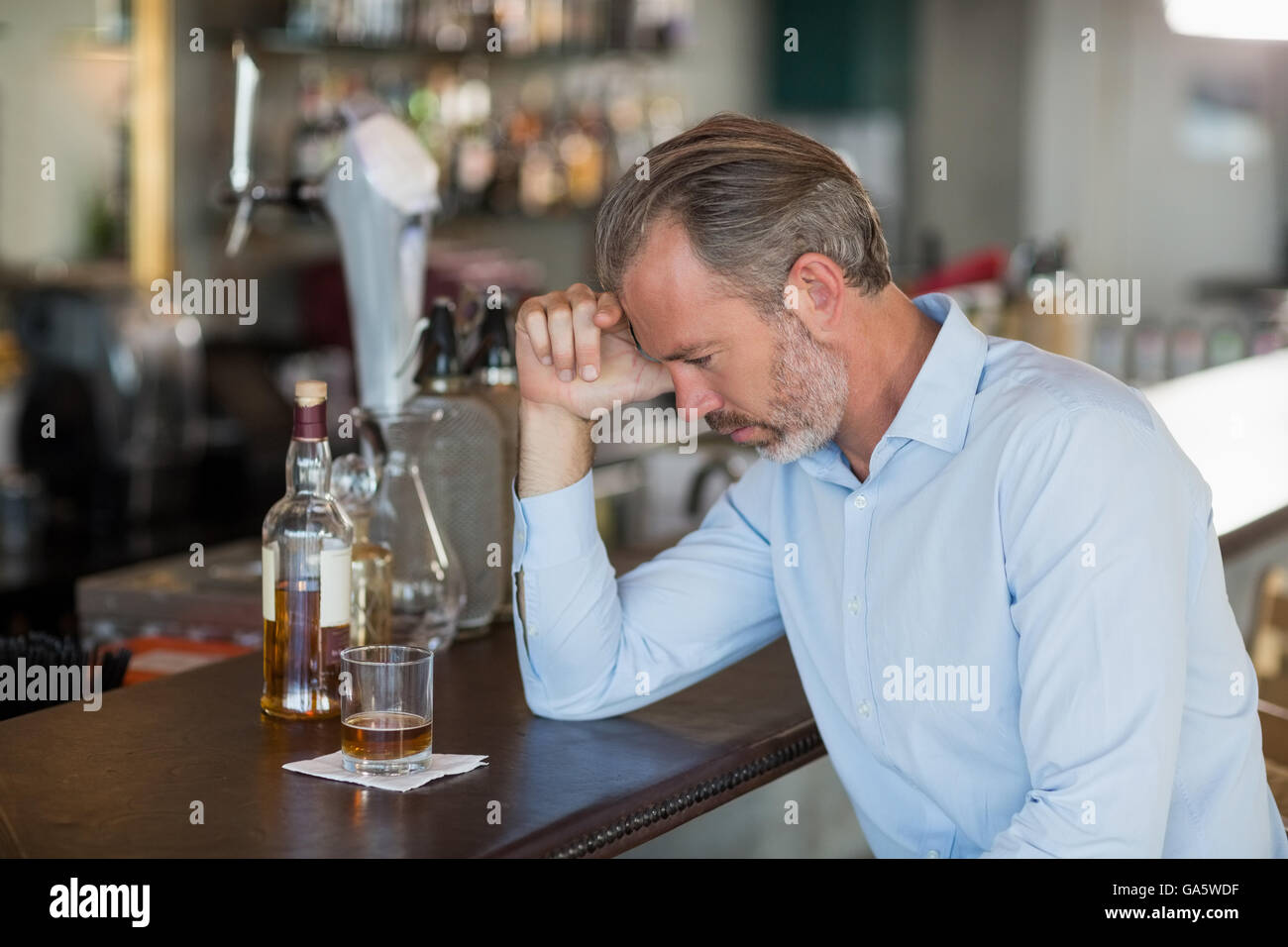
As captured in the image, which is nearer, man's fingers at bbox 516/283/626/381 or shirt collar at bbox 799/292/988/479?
shirt collar at bbox 799/292/988/479

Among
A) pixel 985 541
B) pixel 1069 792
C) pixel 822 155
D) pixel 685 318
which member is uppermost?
pixel 822 155

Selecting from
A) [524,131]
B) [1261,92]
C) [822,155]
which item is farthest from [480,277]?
[1261,92]

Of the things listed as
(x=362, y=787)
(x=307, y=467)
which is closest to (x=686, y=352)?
(x=307, y=467)

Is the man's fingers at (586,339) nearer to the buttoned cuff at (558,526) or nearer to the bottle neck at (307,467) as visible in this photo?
the buttoned cuff at (558,526)

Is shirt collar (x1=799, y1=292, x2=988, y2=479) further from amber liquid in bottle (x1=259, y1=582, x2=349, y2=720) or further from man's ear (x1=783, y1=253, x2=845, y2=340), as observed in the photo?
amber liquid in bottle (x1=259, y1=582, x2=349, y2=720)

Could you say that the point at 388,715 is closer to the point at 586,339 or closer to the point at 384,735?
the point at 384,735

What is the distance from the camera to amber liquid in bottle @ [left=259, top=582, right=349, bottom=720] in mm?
1396

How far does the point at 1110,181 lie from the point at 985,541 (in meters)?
6.22

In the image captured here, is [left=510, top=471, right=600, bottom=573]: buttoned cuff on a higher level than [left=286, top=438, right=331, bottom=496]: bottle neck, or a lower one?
lower

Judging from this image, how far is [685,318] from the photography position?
139 centimetres

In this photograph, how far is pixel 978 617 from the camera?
1.32 metres

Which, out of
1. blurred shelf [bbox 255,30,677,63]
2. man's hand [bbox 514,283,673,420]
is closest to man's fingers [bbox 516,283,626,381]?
man's hand [bbox 514,283,673,420]

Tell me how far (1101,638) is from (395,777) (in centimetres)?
59

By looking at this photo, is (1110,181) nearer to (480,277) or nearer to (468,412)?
(480,277)
